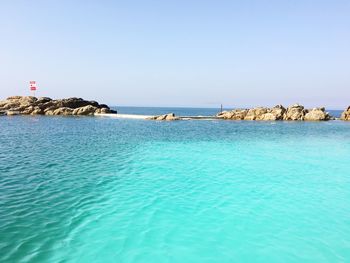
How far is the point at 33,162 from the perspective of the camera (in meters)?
22.9

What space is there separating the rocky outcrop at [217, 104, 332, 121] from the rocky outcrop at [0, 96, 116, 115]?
5163 cm

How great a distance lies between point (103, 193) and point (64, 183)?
279cm

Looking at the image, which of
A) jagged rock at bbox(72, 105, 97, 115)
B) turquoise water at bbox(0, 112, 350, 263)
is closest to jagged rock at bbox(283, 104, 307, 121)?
jagged rock at bbox(72, 105, 97, 115)

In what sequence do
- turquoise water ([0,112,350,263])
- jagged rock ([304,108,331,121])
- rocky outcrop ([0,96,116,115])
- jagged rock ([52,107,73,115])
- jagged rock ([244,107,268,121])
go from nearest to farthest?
turquoise water ([0,112,350,263]), jagged rock ([244,107,268,121]), jagged rock ([304,108,331,121]), rocky outcrop ([0,96,116,115]), jagged rock ([52,107,73,115])

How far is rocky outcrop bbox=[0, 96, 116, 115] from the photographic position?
107m

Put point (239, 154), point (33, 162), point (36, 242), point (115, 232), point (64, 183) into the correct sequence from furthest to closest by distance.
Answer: point (239, 154)
point (33, 162)
point (64, 183)
point (115, 232)
point (36, 242)

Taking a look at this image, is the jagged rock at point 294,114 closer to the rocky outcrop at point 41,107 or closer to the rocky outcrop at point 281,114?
the rocky outcrop at point 281,114

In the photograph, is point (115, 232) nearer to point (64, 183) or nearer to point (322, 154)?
point (64, 183)

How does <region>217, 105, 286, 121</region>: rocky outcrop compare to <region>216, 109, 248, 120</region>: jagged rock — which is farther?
<region>216, 109, 248, 120</region>: jagged rock

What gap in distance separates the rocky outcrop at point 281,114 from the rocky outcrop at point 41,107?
51.6 metres

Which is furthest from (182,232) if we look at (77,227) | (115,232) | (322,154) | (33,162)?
(322,154)

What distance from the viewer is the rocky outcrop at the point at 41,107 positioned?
107 meters

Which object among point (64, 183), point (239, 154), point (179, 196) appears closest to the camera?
point (179, 196)

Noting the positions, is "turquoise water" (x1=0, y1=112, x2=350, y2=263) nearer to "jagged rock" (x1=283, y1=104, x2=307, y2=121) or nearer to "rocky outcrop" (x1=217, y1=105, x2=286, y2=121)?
"rocky outcrop" (x1=217, y1=105, x2=286, y2=121)
